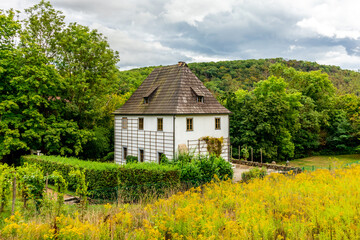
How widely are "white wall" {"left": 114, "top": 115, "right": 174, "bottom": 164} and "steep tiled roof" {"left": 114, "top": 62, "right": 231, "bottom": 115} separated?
2.74 ft

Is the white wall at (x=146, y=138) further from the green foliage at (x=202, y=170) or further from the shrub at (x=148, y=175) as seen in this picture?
the shrub at (x=148, y=175)

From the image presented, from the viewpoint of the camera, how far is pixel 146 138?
75.8ft

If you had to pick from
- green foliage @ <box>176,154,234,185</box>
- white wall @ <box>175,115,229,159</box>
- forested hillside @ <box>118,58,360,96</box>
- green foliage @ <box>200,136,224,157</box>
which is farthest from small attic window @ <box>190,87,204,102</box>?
forested hillside @ <box>118,58,360,96</box>

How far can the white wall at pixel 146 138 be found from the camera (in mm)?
21172

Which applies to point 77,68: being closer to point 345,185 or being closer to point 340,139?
point 345,185

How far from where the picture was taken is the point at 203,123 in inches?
887

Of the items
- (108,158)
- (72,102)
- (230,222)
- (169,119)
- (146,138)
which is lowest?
(108,158)

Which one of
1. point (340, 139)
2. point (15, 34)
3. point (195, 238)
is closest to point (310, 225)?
point (195, 238)

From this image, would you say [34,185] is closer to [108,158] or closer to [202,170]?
[202,170]

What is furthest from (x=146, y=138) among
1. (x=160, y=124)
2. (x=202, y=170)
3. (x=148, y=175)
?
(x=148, y=175)

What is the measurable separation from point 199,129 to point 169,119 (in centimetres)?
279

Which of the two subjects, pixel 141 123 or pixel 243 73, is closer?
pixel 141 123

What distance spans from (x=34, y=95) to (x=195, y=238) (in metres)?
19.7

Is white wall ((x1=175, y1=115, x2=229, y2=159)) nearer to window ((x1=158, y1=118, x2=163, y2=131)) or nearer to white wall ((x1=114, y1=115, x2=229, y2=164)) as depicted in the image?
white wall ((x1=114, y1=115, x2=229, y2=164))
